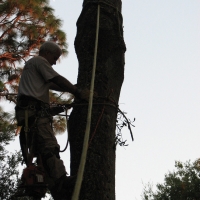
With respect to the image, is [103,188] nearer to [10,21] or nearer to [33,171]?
[33,171]

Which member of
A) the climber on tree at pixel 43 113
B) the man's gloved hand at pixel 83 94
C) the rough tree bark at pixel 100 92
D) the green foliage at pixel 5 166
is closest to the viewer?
the rough tree bark at pixel 100 92

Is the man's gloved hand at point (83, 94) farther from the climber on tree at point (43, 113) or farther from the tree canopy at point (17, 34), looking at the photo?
the tree canopy at point (17, 34)

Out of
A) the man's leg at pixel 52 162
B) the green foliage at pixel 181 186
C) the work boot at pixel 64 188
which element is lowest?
the work boot at pixel 64 188

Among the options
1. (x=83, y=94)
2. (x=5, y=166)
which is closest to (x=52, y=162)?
(x=83, y=94)

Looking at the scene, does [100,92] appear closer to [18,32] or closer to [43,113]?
[43,113]

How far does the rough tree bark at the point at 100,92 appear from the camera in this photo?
2.68 m

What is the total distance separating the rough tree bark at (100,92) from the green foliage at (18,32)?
263 inches

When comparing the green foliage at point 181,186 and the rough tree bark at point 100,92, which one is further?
the green foliage at point 181,186

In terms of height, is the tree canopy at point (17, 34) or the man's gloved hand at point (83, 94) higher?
the tree canopy at point (17, 34)

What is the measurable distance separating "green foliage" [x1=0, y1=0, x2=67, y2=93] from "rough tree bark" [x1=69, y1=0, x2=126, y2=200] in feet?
21.9

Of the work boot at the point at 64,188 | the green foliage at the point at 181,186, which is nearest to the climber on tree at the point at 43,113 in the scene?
the work boot at the point at 64,188

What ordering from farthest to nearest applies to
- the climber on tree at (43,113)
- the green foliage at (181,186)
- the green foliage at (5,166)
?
the green foliage at (181,186) → the green foliage at (5,166) → the climber on tree at (43,113)

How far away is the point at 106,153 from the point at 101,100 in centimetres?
44

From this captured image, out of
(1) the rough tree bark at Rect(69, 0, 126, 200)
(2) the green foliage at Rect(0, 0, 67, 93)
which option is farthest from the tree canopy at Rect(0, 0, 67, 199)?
(1) the rough tree bark at Rect(69, 0, 126, 200)
